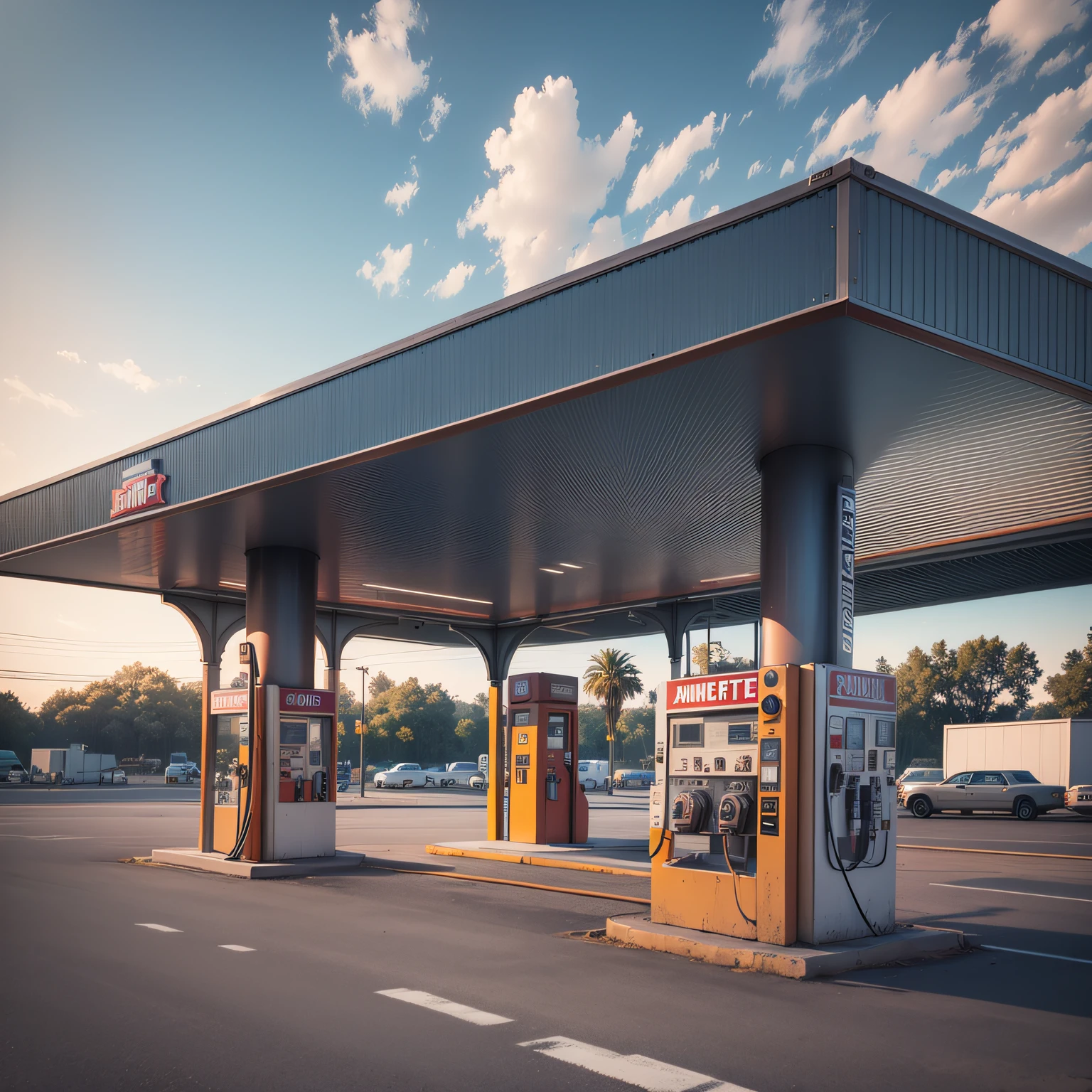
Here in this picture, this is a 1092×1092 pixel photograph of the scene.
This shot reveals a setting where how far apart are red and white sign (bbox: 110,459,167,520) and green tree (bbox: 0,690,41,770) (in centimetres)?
8047

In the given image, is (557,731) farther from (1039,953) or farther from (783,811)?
(1039,953)

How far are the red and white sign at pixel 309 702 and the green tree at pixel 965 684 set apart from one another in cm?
8387

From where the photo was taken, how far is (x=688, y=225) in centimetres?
800

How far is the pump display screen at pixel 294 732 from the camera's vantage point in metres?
15.8

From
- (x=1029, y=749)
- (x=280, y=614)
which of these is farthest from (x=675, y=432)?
(x=1029, y=749)

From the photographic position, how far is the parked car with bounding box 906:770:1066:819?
30531 millimetres

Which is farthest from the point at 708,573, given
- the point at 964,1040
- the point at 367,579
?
the point at 964,1040

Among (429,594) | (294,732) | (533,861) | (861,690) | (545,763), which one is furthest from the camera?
(429,594)

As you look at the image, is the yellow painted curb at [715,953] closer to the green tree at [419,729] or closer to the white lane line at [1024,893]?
the white lane line at [1024,893]

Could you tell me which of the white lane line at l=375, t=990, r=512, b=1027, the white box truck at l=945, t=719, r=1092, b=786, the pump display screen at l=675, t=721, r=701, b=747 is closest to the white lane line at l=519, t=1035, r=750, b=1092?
the white lane line at l=375, t=990, r=512, b=1027

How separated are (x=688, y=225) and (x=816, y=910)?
591cm

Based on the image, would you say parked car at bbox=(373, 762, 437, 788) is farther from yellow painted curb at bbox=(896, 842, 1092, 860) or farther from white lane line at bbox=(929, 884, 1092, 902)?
white lane line at bbox=(929, 884, 1092, 902)

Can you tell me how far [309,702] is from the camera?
16000 mm

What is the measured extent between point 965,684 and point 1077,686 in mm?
16720
